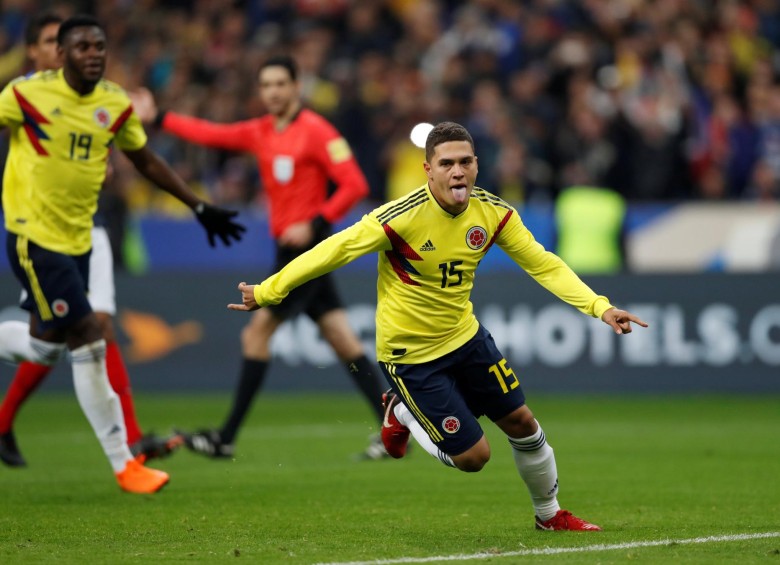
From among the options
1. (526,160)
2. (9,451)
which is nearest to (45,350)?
(9,451)

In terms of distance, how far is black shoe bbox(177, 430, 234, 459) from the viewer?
33.1ft

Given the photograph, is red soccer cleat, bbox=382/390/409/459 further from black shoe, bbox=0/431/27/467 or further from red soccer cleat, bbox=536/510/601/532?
black shoe, bbox=0/431/27/467

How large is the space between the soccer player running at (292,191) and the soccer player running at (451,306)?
10.3 feet

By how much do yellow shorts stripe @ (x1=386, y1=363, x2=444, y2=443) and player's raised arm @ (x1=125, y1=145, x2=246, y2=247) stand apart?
6.64 feet

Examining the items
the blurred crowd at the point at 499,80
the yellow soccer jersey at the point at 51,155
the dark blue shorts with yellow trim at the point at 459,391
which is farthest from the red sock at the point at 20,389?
the blurred crowd at the point at 499,80

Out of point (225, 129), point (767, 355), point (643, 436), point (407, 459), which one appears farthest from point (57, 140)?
point (767, 355)

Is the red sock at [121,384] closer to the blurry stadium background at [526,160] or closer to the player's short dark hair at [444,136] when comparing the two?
the player's short dark hair at [444,136]

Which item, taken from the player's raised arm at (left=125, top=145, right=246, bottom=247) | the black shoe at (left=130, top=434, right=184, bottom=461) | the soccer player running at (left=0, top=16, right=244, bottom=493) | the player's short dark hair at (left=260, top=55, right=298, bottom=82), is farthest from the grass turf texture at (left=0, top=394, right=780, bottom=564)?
the player's short dark hair at (left=260, top=55, right=298, bottom=82)

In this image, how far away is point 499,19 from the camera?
797 inches

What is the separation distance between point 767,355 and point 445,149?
30.2 ft

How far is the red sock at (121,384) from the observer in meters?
9.70

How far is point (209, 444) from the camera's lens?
10.2 metres

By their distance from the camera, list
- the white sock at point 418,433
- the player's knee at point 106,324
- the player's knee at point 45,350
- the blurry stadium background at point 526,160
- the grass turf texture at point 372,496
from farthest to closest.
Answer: the blurry stadium background at point 526,160
the player's knee at point 106,324
the player's knee at point 45,350
the white sock at point 418,433
the grass turf texture at point 372,496

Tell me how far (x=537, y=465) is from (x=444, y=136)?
5.51ft
